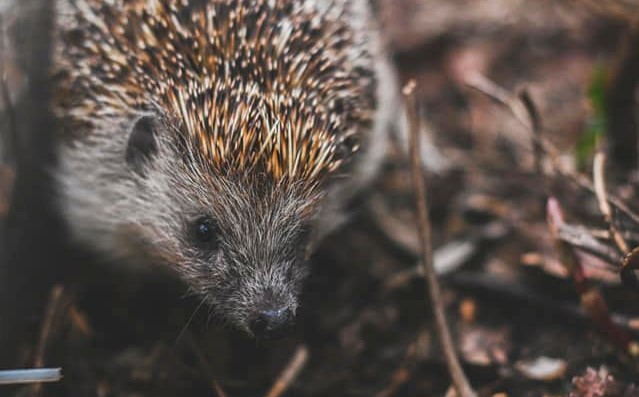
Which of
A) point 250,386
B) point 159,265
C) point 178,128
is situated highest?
point 178,128

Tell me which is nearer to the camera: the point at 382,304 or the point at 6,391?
the point at 6,391

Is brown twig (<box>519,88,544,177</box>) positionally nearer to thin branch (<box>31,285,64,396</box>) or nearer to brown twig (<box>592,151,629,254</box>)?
brown twig (<box>592,151,629,254</box>)

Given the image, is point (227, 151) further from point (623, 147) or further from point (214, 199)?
point (623, 147)

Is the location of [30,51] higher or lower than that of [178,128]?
higher

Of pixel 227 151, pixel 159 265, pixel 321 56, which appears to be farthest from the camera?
pixel 159 265

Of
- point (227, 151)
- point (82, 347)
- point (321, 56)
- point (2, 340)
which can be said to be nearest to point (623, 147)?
point (321, 56)

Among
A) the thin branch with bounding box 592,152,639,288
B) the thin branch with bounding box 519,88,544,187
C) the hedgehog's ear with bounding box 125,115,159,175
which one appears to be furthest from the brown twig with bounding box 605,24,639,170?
the hedgehog's ear with bounding box 125,115,159,175

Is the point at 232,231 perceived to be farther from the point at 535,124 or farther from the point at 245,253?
the point at 535,124

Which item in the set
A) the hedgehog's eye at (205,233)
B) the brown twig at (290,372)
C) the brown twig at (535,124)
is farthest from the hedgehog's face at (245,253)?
the brown twig at (535,124)
